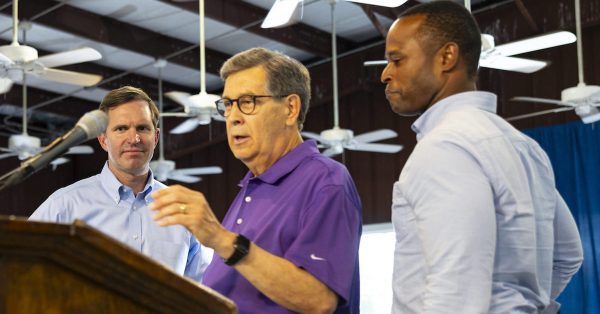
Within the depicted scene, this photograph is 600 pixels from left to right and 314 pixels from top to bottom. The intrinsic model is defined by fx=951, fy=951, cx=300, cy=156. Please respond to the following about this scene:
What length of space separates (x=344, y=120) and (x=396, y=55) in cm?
1166

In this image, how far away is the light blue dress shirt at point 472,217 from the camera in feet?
5.16

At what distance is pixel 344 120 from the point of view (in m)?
13.4

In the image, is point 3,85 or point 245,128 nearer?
point 245,128

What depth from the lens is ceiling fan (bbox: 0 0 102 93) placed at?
25.3 feet

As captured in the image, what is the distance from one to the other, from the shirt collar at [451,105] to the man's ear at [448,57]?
0.18 ft

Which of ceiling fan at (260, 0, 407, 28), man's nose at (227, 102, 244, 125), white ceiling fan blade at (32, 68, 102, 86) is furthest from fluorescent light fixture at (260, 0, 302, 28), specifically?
man's nose at (227, 102, 244, 125)

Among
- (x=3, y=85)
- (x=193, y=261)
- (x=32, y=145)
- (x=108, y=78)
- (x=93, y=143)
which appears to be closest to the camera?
(x=193, y=261)

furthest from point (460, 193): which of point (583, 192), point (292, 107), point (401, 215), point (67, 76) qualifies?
point (583, 192)

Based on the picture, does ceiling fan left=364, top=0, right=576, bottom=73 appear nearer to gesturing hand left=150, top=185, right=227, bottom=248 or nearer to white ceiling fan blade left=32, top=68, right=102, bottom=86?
white ceiling fan blade left=32, top=68, right=102, bottom=86

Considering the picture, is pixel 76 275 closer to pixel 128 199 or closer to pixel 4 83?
pixel 128 199

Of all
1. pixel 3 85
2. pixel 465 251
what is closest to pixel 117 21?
pixel 3 85

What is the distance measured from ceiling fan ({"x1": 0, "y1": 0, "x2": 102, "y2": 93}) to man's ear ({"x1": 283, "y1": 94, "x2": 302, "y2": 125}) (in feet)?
19.1

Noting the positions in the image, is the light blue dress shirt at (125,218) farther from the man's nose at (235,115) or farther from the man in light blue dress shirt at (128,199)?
the man's nose at (235,115)

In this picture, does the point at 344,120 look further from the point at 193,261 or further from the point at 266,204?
the point at 266,204
